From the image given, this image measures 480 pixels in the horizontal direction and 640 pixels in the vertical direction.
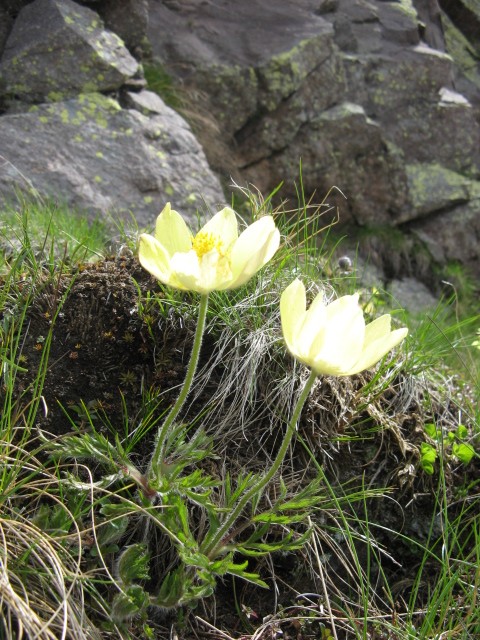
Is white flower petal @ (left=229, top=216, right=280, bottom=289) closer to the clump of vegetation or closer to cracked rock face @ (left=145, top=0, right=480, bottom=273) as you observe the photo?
the clump of vegetation

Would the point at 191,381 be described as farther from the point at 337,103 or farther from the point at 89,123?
the point at 337,103

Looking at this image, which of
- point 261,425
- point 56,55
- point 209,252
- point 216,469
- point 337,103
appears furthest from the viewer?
point 337,103

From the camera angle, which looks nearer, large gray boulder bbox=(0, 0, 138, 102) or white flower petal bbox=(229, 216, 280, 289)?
white flower petal bbox=(229, 216, 280, 289)

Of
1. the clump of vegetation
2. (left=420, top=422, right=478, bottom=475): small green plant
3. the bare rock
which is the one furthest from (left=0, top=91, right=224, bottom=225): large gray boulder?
(left=420, top=422, right=478, bottom=475): small green plant

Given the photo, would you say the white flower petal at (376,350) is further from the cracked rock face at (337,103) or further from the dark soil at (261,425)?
the cracked rock face at (337,103)

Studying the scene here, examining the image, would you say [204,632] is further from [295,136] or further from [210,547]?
[295,136]

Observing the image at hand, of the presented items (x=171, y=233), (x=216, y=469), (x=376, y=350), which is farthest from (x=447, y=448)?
(x=171, y=233)
